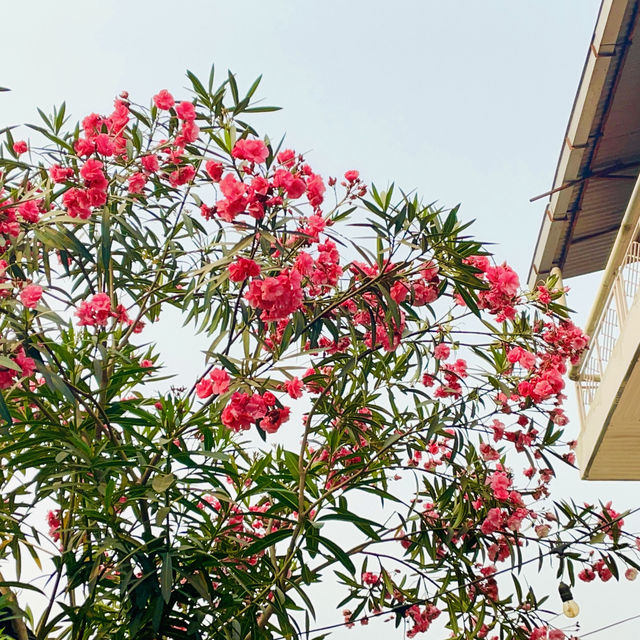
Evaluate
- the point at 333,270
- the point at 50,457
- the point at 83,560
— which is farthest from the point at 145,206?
the point at 83,560

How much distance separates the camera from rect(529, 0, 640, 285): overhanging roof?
17.4 ft

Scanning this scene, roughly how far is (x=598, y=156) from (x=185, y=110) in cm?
412

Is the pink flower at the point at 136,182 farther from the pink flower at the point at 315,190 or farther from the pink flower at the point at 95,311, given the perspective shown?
the pink flower at the point at 315,190

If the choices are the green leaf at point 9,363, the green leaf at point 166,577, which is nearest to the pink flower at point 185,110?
the green leaf at point 9,363

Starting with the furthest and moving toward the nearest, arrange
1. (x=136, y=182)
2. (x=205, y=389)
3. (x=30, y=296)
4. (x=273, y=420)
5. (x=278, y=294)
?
(x=136, y=182) < (x=205, y=389) < (x=273, y=420) < (x=278, y=294) < (x=30, y=296)

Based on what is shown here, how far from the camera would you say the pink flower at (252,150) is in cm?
264

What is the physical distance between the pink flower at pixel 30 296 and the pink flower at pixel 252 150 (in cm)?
79

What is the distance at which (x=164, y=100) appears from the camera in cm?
320

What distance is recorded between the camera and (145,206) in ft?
11.3

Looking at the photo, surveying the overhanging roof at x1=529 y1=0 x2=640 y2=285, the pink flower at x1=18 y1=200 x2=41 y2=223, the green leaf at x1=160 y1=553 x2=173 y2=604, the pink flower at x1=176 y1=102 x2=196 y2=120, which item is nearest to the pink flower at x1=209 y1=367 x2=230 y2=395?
the green leaf at x1=160 y1=553 x2=173 y2=604

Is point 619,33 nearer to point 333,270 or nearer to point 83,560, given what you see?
point 333,270

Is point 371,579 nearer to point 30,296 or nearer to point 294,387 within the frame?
point 294,387

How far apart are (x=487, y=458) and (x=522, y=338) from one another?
1.71 feet

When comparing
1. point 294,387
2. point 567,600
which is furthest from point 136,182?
point 567,600
